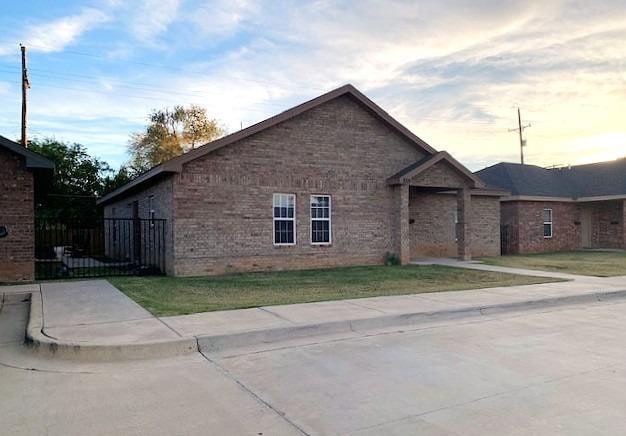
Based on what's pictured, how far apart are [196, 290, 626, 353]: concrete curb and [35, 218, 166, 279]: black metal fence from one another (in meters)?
9.91

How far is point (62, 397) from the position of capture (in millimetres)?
5004

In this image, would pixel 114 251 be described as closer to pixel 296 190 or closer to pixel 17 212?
pixel 17 212

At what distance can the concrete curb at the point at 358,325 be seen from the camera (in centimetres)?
698

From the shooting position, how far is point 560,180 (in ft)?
101

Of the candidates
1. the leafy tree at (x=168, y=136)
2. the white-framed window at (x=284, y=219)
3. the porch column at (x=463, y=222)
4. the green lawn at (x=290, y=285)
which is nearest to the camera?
the green lawn at (x=290, y=285)

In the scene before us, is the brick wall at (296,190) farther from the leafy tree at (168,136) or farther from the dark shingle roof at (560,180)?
the leafy tree at (168,136)

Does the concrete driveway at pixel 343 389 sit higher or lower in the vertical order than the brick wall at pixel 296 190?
lower

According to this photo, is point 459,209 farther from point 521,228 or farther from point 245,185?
point 245,185

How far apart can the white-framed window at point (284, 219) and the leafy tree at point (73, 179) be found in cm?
1989

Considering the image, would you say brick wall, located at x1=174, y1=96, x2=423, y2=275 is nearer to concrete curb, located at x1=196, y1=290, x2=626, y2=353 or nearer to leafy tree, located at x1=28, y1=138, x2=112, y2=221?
concrete curb, located at x1=196, y1=290, x2=626, y2=353

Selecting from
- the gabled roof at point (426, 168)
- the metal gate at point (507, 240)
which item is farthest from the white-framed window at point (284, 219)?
the metal gate at point (507, 240)

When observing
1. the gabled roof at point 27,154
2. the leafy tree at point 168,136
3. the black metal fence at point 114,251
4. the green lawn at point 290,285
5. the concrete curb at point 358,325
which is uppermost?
the leafy tree at point 168,136

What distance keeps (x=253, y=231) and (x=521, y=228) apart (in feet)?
52.7

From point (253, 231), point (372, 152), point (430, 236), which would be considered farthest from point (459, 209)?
point (253, 231)
